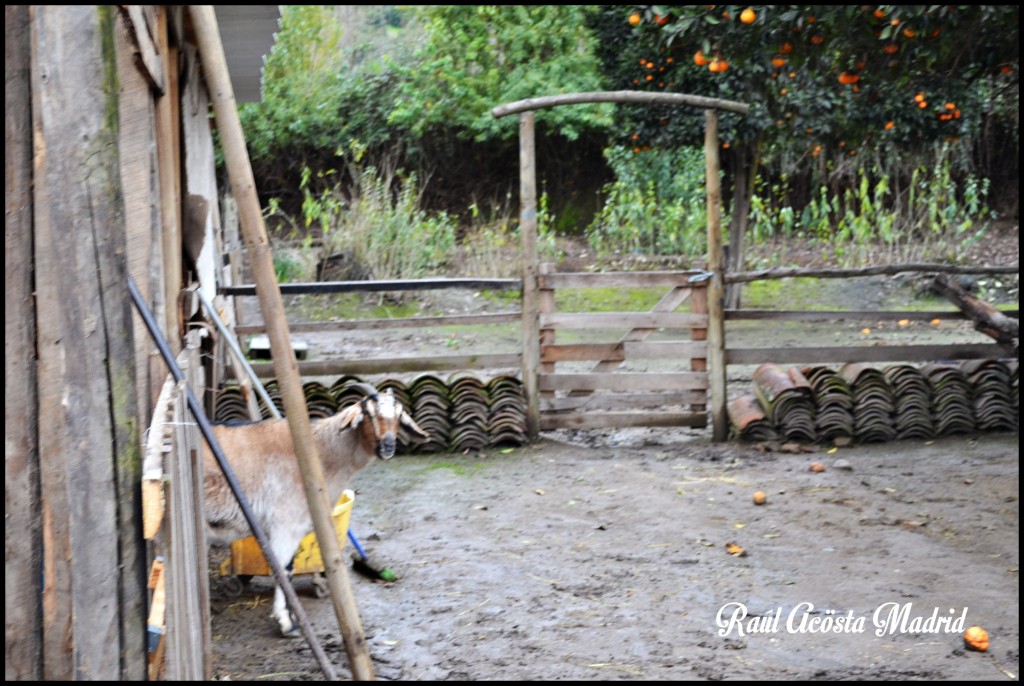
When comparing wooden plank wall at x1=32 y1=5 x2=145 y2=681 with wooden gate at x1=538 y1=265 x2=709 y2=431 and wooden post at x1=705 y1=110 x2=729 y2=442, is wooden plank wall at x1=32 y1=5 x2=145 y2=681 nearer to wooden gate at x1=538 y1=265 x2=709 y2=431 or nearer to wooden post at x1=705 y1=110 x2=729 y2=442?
wooden gate at x1=538 y1=265 x2=709 y2=431

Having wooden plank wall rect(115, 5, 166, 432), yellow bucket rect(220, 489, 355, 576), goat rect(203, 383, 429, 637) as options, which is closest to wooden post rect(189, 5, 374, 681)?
wooden plank wall rect(115, 5, 166, 432)

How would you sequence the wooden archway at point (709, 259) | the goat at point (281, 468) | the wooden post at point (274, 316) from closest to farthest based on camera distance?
the wooden post at point (274, 316) < the goat at point (281, 468) < the wooden archway at point (709, 259)

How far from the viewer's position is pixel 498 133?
19.2 meters

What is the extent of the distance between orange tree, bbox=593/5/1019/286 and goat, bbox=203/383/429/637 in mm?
3690

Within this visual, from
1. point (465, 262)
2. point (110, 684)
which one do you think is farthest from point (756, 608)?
point (465, 262)

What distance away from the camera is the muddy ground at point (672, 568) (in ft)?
14.7

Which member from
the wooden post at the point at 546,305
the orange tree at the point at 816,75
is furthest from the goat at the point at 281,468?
the orange tree at the point at 816,75

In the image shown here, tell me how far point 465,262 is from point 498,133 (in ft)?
14.0

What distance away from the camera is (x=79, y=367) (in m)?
2.46

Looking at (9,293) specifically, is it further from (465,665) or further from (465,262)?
(465,262)

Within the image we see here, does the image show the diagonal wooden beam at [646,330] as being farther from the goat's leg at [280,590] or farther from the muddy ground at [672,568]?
the goat's leg at [280,590]

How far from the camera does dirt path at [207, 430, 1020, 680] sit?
4484 millimetres

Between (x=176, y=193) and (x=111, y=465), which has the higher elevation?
(x=176, y=193)

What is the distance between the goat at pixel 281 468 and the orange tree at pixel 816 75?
3.69m
